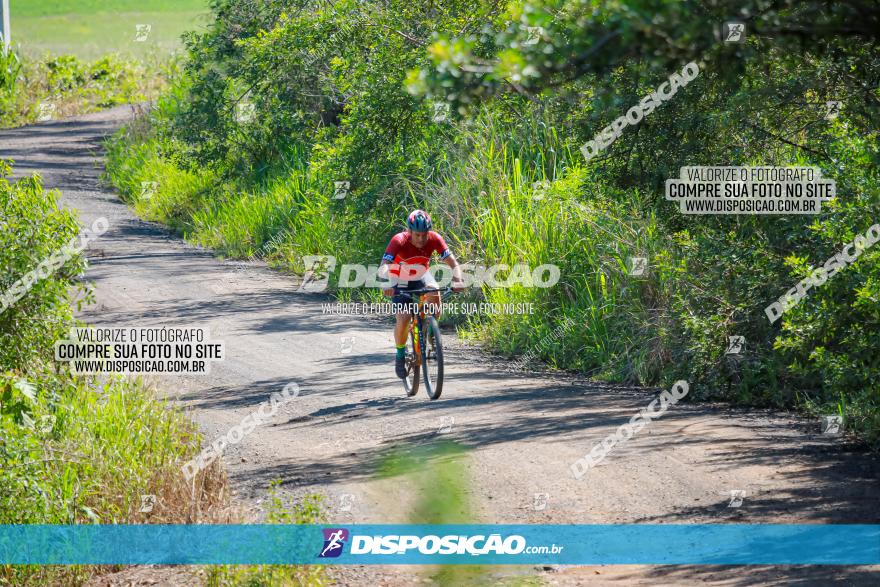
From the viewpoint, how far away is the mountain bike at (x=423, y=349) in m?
11.5

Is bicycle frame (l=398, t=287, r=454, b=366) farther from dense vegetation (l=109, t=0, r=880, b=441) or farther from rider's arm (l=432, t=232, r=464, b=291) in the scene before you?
dense vegetation (l=109, t=0, r=880, b=441)

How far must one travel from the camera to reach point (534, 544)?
7879mm

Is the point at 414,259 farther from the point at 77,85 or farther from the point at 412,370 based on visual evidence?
the point at 77,85

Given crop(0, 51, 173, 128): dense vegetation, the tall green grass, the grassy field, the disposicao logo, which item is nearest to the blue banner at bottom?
the disposicao logo

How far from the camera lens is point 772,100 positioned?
1095cm

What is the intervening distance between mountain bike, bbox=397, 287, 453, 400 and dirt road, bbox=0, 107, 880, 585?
260 millimetres

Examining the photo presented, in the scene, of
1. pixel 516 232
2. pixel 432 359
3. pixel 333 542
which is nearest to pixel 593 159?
pixel 432 359

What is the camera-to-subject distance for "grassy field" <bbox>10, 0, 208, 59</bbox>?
5547 cm

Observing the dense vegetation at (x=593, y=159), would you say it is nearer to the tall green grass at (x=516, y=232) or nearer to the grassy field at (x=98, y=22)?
the tall green grass at (x=516, y=232)

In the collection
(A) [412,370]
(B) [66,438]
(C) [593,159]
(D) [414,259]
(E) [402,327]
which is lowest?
(B) [66,438]

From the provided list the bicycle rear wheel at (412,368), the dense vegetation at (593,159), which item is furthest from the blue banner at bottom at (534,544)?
the bicycle rear wheel at (412,368)

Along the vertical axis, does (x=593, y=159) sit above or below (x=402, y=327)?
above

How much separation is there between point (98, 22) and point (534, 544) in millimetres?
63048

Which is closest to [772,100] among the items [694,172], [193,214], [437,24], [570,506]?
[694,172]
